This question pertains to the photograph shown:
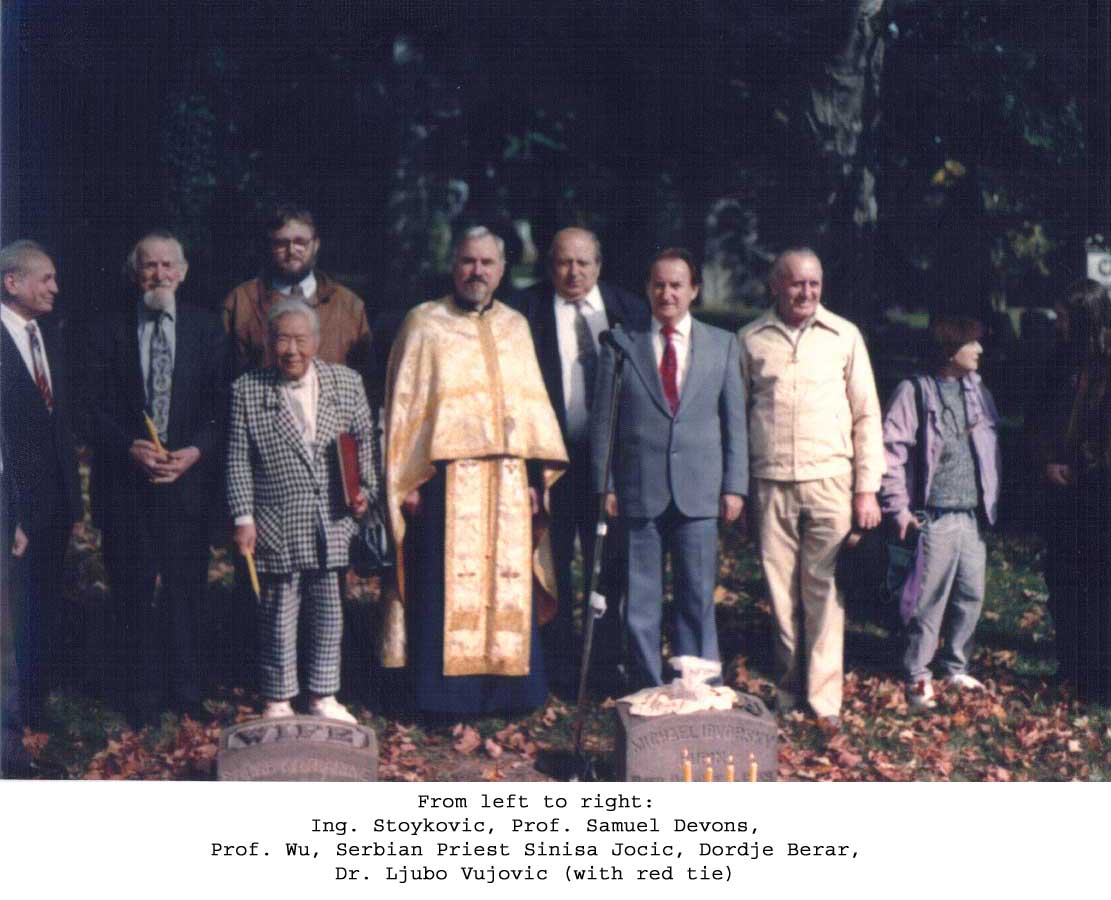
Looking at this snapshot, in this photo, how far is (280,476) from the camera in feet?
21.6

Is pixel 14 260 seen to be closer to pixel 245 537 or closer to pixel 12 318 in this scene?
pixel 12 318

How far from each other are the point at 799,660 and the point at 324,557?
2.29m

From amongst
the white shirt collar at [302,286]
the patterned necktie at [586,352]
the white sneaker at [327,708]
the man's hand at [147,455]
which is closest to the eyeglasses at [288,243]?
the white shirt collar at [302,286]

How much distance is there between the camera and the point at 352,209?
14633 mm

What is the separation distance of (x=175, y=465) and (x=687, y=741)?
8.36 ft

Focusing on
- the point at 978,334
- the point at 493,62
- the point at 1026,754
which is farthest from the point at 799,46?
the point at 1026,754

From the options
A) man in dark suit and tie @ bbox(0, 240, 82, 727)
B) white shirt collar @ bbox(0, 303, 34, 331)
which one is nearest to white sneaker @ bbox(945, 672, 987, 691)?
man in dark suit and tie @ bbox(0, 240, 82, 727)

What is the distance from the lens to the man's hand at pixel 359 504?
21.8ft

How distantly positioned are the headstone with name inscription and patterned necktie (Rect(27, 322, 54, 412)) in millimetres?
1653

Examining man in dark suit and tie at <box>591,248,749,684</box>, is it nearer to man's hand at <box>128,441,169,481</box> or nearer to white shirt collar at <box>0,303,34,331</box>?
man's hand at <box>128,441,169,481</box>

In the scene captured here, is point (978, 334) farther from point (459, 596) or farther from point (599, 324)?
point (459, 596)

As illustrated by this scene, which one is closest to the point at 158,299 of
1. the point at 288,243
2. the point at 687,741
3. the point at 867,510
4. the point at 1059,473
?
the point at 288,243

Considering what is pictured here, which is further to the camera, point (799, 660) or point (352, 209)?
point (352, 209)

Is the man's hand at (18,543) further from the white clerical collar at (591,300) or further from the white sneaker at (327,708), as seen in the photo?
the white clerical collar at (591,300)
